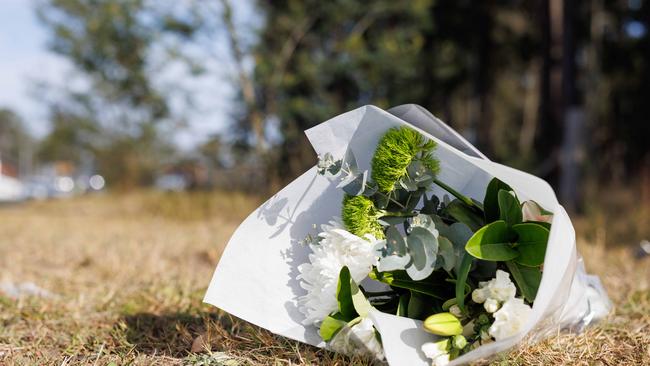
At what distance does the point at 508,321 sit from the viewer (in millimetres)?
1257

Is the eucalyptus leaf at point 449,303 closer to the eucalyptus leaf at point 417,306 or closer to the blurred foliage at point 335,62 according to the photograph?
the eucalyptus leaf at point 417,306

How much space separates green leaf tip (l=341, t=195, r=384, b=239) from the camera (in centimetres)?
141

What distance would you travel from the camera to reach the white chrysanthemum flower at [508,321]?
125cm

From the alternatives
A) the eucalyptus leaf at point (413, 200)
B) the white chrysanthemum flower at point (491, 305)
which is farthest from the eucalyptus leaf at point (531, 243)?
the eucalyptus leaf at point (413, 200)

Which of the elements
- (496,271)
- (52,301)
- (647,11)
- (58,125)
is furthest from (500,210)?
(58,125)

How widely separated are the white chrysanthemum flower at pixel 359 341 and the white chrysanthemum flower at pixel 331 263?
6cm

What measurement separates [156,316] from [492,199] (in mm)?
1211

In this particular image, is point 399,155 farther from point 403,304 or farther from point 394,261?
point 403,304

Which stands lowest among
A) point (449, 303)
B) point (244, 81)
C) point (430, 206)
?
point (449, 303)

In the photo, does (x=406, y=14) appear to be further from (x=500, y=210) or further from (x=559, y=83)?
(x=500, y=210)

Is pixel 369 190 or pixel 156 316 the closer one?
pixel 369 190

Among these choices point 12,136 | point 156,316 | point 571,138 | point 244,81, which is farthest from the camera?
point 12,136

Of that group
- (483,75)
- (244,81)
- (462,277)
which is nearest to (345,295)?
(462,277)

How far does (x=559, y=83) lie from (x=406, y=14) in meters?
2.64
